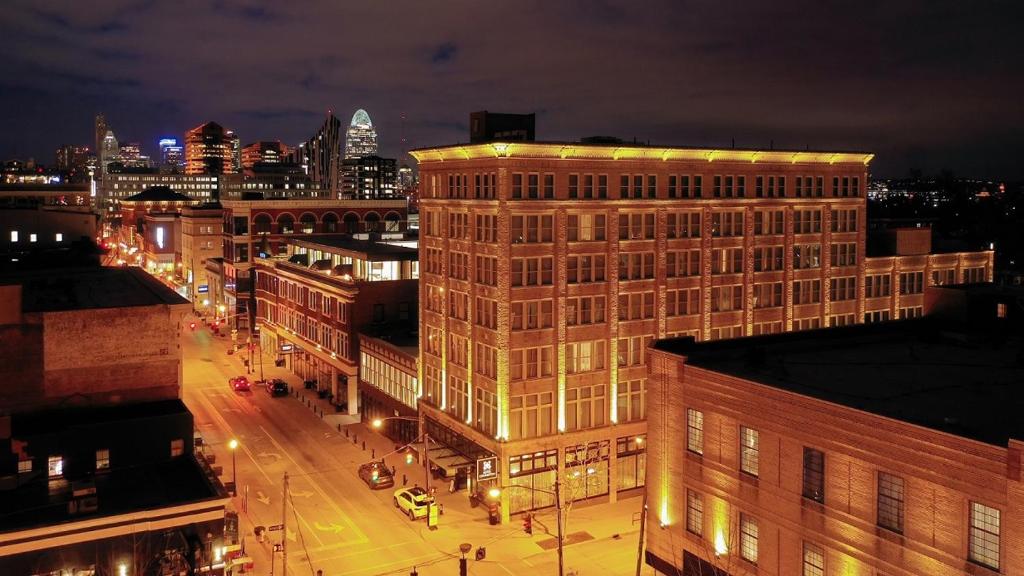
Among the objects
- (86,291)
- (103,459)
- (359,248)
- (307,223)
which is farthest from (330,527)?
(307,223)

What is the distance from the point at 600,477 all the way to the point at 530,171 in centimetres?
2012

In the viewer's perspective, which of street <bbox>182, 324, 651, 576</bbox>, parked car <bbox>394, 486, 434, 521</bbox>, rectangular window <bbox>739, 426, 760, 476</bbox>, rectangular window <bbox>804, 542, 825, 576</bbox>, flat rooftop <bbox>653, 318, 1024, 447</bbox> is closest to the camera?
flat rooftop <bbox>653, 318, 1024, 447</bbox>

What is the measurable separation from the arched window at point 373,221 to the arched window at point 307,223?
9.06 metres

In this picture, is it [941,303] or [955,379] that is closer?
[955,379]

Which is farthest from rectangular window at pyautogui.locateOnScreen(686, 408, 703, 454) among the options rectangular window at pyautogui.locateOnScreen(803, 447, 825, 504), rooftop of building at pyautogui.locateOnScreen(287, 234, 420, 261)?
rooftop of building at pyautogui.locateOnScreen(287, 234, 420, 261)

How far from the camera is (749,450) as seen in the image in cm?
3222

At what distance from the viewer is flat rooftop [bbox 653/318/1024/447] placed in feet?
95.5

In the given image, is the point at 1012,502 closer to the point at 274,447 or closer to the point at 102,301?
the point at 102,301

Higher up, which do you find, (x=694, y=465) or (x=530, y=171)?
(x=530, y=171)

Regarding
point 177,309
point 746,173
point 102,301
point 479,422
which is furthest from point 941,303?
point 102,301

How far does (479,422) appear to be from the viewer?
185 ft

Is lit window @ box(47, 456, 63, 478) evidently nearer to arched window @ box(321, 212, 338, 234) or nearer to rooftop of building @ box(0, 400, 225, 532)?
rooftop of building @ box(0, 400, 225, 532)

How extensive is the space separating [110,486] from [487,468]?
20769mm

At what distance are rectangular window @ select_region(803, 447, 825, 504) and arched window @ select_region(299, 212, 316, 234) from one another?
103 m
